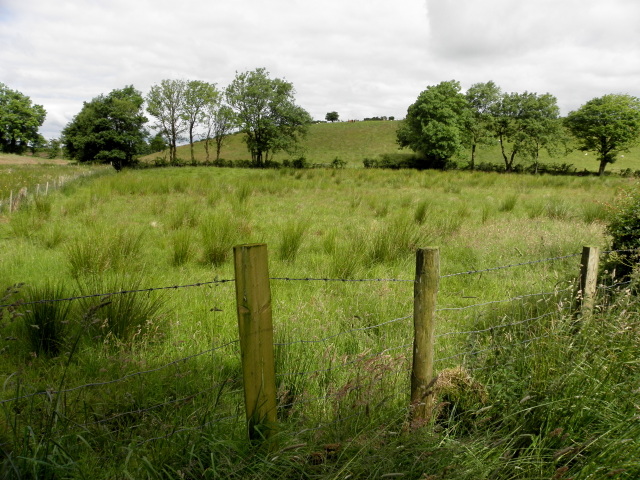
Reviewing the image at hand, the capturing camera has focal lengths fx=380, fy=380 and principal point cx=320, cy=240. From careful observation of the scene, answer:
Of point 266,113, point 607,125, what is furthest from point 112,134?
point 607,125

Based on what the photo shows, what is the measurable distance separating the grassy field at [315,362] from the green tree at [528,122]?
38472 millimetres

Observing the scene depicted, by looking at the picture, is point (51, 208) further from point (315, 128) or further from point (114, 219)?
point (315, 128)

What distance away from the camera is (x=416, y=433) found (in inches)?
75.5

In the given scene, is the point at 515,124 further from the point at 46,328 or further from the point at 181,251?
the point at 46,328

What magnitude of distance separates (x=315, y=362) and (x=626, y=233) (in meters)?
3.41

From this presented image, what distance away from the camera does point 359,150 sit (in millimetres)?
57625

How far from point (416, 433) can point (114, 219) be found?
348 inches

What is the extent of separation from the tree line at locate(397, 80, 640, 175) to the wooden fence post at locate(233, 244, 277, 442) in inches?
1583

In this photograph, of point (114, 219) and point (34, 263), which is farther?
point (114, 219)

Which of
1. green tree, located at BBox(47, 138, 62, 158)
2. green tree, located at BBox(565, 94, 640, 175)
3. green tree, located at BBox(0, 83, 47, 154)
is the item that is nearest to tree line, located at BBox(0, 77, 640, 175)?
green tree, located at BBox(565, 94, 640, 175)

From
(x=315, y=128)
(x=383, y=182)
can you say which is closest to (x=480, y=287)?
(x=383, y=182)

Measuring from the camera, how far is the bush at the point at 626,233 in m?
3.77

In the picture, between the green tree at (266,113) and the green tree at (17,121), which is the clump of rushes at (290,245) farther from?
the green tree at (17,121)

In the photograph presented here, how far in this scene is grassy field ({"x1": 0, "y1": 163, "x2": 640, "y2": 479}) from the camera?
180 cm
